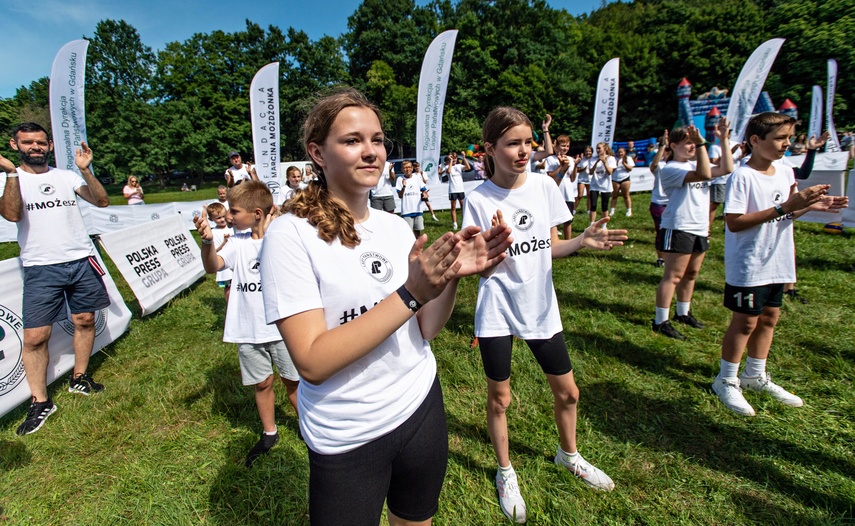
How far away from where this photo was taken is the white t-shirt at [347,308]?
1.20 metres

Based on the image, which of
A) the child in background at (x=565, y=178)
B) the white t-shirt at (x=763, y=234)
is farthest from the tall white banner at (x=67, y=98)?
the white t-shirt at (x=763, y=234)

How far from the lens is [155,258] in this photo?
645cm

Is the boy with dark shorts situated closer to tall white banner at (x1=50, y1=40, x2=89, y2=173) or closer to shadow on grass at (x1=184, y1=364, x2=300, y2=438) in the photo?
shadow on grass at (x1=184, y1=364, x2=300, y2=438)

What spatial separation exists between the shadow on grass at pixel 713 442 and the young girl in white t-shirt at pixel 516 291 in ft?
2.44

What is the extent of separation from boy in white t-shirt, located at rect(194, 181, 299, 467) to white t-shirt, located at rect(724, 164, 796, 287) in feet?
11.5

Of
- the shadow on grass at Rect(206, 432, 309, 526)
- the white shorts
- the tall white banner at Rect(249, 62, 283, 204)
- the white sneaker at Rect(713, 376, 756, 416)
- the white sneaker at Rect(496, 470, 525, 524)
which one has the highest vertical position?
the tall white banner at Rect(249, 62, 283, 204)


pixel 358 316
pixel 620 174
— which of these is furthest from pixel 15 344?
pixel 620 174

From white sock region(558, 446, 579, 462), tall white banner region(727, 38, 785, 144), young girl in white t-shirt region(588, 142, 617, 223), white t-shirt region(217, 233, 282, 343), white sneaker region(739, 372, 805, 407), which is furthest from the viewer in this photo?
tall white banner region(727, 38, 785, 144)

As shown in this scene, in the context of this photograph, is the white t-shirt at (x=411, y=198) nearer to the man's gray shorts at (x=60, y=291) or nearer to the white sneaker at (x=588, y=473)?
the man's gray shorts at (x=60, y=291)

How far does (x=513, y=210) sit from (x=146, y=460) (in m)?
3.27

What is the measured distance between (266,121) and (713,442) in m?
9.18

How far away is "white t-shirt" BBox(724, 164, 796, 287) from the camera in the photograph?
3082 mm

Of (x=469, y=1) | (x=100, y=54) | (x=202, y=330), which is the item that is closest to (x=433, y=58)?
(x=202, y=330)

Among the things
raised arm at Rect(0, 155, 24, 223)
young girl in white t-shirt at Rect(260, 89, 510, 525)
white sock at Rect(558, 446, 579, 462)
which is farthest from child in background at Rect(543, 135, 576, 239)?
raised arm at Rect(0, 155, 24, 223)
